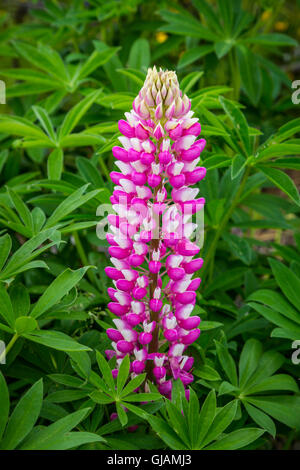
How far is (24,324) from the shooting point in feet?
3.35

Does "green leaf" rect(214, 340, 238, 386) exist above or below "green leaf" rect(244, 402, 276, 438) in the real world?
above

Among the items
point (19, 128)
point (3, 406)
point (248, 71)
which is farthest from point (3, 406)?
point (248, 71)

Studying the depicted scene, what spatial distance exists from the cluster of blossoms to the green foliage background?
9 cm

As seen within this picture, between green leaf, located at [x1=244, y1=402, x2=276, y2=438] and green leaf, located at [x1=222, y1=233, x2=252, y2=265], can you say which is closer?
green leaf, located at [x1=244, y1=402, x2=276, y2=438]

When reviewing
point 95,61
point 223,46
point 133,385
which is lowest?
point 133,385

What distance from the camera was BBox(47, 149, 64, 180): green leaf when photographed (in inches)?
58.8

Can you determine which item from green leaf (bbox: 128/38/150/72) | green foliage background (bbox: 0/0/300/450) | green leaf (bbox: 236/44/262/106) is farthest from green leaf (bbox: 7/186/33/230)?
green leaf (bbox: 236/44/262/106)

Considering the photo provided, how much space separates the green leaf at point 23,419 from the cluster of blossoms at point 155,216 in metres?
0.19

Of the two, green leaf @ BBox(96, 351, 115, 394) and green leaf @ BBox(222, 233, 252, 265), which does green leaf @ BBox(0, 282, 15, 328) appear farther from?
green leaf @ BBox(222, 233, 252, 265)

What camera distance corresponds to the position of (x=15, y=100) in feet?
7.27

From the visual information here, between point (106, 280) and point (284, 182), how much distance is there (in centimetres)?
59

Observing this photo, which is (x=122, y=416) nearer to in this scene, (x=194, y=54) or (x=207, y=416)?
(x=207, y=416)

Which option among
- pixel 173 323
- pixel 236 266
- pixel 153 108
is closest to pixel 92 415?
pixel 173 323

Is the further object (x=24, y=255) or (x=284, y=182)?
(x=284, y=182)
